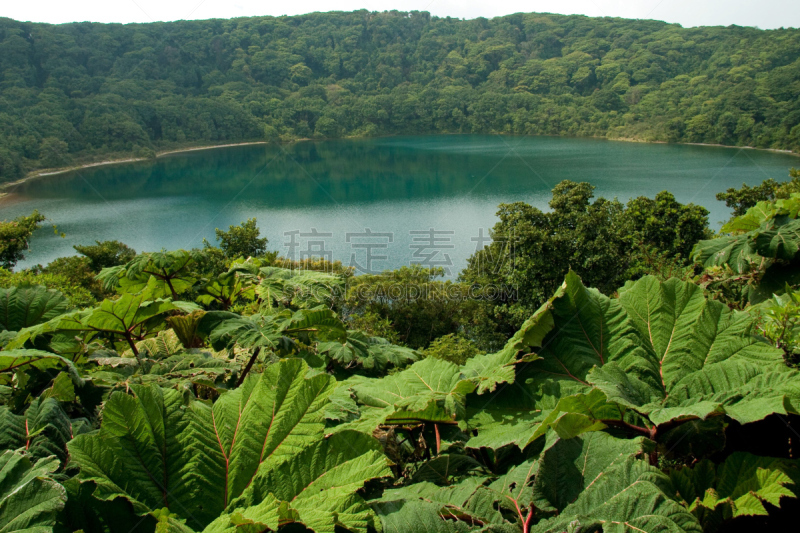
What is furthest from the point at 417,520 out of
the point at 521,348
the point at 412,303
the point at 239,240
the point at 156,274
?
the point at 239,240

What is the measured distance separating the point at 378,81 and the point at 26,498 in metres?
96.6

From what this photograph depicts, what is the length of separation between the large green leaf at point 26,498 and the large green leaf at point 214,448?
0.25 ft

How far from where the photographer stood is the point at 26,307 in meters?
1.79

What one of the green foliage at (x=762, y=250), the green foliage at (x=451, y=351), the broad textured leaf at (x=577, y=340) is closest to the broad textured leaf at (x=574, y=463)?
the broad textured leaf at (x=577, y=340)

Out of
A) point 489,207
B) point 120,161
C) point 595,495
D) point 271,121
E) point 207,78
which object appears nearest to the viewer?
point 595,495

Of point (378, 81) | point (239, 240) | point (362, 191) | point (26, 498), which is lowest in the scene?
point (362, 191)

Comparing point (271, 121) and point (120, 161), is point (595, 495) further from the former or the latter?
point (271, 121)

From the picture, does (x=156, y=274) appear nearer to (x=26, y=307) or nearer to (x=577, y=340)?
(x=26, y=307)

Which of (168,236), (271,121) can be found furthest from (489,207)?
(271,121)

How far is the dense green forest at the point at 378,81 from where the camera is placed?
56688 millimetres

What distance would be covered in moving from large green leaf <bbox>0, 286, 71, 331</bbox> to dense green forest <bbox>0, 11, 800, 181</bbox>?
55.7m

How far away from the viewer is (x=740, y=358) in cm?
115

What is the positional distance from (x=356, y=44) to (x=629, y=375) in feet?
355

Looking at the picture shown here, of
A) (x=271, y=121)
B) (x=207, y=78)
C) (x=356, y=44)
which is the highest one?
(x=356, y=44)
